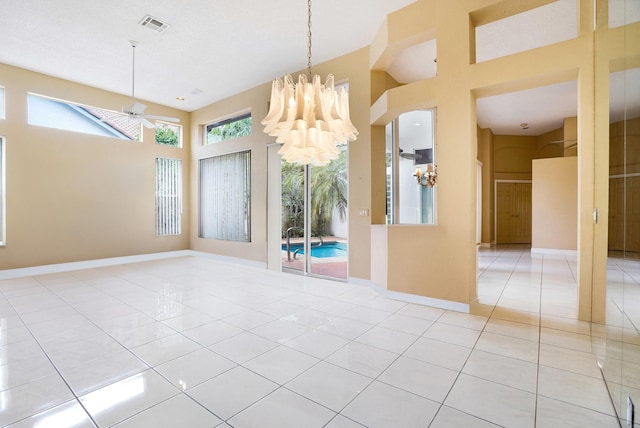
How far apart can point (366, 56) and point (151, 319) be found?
494 centimetres

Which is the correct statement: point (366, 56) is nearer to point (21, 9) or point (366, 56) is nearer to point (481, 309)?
point (481, 309)

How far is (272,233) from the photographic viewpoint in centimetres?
632

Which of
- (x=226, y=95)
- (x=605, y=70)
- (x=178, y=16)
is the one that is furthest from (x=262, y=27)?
(x=605, y=70)

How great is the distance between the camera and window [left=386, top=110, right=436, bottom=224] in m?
5.87

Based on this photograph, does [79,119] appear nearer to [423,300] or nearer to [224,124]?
[224,124]

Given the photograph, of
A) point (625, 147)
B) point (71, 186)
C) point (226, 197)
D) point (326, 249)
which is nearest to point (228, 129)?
point (226, 197)

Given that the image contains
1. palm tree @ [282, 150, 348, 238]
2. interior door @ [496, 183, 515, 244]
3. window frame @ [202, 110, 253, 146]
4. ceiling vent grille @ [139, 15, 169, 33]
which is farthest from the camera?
interior door @ [496, 183, 515, 244]

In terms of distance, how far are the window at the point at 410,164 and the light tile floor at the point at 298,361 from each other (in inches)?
93.6

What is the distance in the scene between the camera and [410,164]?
20.9ft

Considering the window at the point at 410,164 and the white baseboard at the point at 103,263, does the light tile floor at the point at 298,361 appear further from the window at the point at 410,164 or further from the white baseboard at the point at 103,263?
the window at the point at 410,164

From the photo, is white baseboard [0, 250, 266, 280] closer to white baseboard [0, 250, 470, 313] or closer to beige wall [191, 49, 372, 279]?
white baseboard [0, 250, 470, 313]

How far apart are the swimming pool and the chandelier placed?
3145 mm

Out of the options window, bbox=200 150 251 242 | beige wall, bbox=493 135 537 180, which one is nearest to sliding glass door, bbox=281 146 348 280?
window, bbox=200 150 251 242

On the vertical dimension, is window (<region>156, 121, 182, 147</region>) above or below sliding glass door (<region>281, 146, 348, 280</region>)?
above
